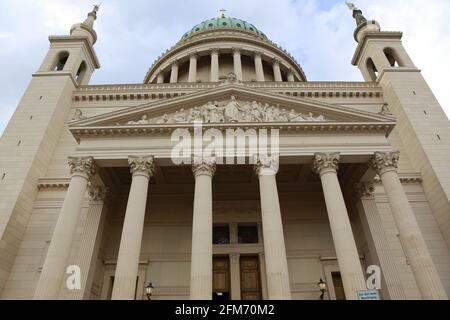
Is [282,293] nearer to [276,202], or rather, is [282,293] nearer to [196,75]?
[276,202]

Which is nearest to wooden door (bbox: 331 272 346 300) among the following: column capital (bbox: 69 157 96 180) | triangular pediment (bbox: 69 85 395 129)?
triangular pediment (bbox: 69 85 395 129)

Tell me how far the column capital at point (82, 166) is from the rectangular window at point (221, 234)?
8.82 meters

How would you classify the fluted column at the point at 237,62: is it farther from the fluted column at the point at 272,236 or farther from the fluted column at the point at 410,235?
the fluted column at the point at 410,235

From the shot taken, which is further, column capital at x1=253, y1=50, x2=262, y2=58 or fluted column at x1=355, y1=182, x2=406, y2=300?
column capital at x1=253, y1=50, x2=262, y2=58

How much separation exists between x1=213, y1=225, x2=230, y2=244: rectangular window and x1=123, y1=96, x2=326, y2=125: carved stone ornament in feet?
25.2

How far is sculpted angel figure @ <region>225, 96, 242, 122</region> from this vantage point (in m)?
18.1

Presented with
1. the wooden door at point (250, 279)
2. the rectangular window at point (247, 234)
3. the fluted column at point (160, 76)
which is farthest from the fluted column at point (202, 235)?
the fluted column at point (160, 76)

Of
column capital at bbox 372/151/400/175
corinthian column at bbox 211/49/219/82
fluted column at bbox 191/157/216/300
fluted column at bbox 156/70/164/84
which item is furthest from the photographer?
fluted column at bbox 156/70/164/84

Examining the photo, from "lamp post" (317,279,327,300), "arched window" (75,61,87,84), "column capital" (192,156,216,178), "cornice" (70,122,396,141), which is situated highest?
"arched window" (75,61,87,84)

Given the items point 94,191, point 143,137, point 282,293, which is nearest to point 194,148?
point 143,137

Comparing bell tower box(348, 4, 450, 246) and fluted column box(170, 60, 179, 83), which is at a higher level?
fluted column box(170, 60, 179, 83)

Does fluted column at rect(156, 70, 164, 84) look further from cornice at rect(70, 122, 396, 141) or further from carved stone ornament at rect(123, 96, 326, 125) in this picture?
cornice at rect(70, 122, 396, 141)

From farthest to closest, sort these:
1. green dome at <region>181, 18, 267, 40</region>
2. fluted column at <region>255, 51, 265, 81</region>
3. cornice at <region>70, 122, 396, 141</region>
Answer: green dome at <region>181, 18, 267, 40</region>
fluted column at <region>255, 51, 265, 81</region>
cornice at <region>70, 122, 396, 141</region>
